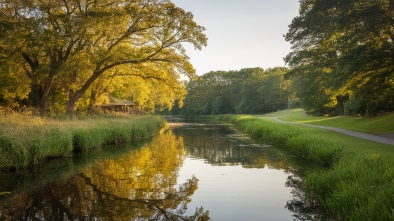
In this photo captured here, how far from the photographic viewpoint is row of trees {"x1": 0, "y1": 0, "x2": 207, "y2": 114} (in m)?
24.5

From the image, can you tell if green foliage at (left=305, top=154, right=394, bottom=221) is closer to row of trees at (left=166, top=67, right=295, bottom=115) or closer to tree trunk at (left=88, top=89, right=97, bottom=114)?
tree trunk at (left=88, top=89, right=97, bottom=114)

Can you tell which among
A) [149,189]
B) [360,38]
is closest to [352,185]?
[149,189]

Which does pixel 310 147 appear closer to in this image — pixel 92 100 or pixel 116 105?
pixel 92 100

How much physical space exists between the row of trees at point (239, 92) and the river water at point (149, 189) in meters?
69.4

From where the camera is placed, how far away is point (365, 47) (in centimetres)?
1834

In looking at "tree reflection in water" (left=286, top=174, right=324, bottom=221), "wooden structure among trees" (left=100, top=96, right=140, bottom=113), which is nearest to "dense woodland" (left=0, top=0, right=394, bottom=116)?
"tree reflection in water" (left=286, top=174, right=324, bottom=221)

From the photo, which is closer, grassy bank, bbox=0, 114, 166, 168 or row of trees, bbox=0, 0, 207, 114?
grassy bank, bbox=0, 114, 166, 168

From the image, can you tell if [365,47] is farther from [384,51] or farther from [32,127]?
[32,127]

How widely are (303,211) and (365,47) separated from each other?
1264 centimetres

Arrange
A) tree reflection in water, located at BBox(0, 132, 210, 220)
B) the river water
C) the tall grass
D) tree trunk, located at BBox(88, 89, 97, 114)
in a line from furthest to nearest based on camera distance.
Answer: tree trunk, located at BBox(88, 89, 97, 114)
the tall grass
the river water
tree reflection in water, located at BBox(0, 132, 210, 220)

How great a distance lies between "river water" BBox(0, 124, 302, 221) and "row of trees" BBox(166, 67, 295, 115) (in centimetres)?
6939

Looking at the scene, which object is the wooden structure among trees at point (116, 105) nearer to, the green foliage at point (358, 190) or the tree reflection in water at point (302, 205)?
the tree reflection in water at point (302, 205)

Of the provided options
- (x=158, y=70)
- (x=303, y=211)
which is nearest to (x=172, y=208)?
(x=303, y=211)

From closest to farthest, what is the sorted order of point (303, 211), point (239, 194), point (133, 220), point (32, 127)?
point (133, 220)
point (303, 211)
point (239, 194)
point (32, 127)
